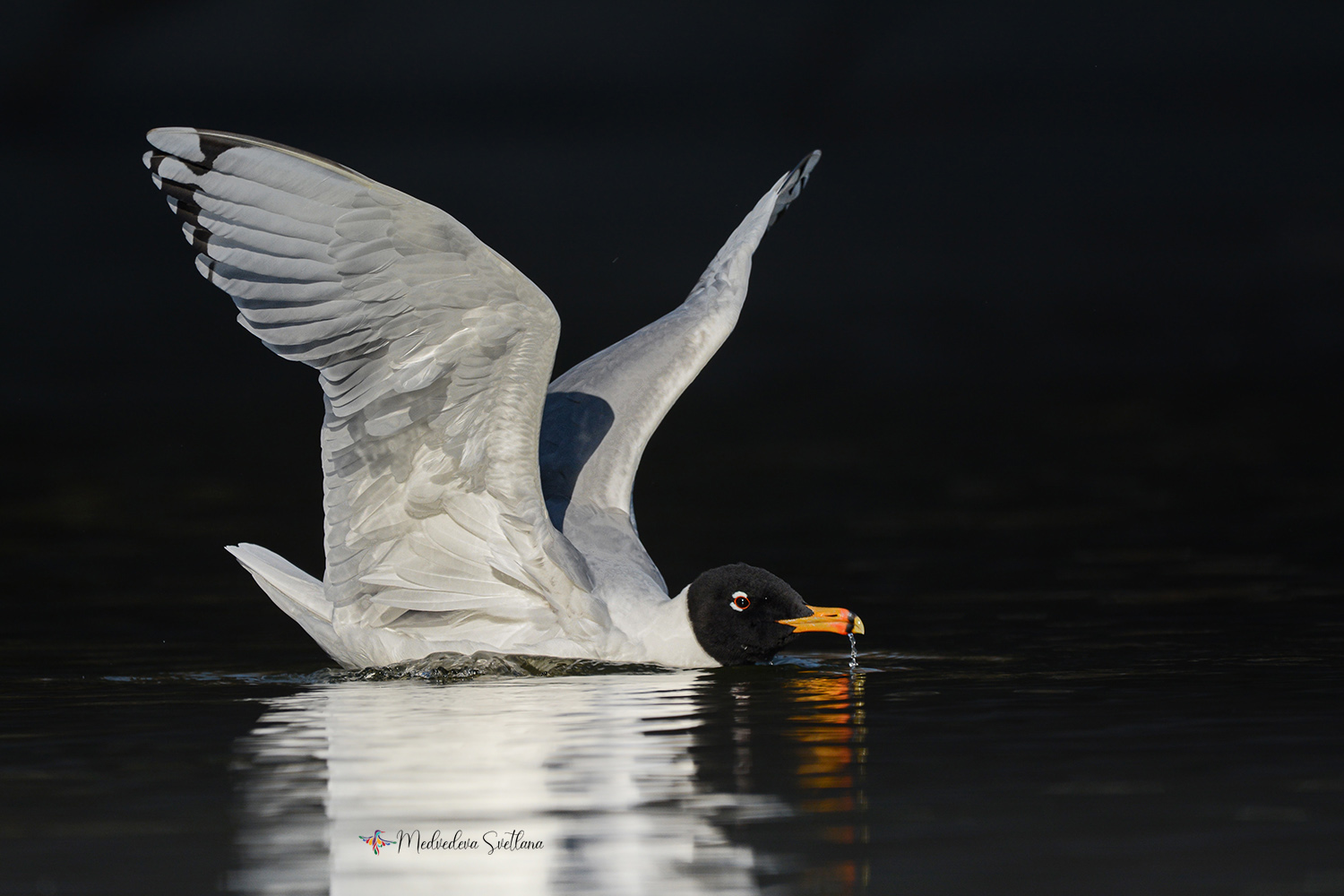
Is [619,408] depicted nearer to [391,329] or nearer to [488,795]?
[391,329]

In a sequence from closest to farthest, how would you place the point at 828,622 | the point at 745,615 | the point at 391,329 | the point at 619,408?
1. the point at 391,329
2. the point at 828,622
3. the point at 745,615
4. the point at 619,408

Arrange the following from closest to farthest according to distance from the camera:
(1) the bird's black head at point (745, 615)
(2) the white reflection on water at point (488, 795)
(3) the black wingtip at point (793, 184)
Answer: (2) the white reflection on water at point (488, 795) < (1) the bird's black head at point (745, 615) < (3) the black wingtip at point (793, 184)

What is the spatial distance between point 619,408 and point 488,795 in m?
5.72

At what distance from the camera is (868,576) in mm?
14094

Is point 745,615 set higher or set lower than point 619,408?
lower

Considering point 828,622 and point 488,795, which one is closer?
point 488,795

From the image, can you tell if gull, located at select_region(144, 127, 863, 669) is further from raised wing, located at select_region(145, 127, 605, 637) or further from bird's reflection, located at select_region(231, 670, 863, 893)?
bird's reflection, located at select_region(231, 670, 863, 893)

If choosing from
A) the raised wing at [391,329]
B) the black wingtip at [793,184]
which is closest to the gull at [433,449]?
the raised wing at [391,329]

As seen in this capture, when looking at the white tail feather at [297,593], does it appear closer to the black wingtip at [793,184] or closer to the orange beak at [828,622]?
the orange beak at [828,622]

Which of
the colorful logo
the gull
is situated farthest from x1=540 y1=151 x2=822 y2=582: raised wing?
the colorful logo

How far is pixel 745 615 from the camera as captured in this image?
10.8 metres

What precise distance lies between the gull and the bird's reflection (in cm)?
70

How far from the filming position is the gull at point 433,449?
30.1 ft

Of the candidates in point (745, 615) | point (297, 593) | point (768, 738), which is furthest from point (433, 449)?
point (768, 738)
